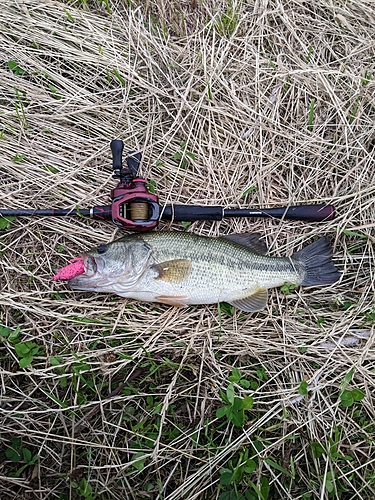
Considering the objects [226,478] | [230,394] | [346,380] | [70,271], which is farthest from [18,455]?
[346,380]

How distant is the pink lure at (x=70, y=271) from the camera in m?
3.04

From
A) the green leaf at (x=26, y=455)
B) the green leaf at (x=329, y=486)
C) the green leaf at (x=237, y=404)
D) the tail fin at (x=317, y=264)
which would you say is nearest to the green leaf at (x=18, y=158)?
the green leaf at (x=26, y=455)

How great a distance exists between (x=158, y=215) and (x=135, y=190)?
28 centimetres

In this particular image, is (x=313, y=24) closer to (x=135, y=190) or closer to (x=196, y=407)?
(x=135, y=190)

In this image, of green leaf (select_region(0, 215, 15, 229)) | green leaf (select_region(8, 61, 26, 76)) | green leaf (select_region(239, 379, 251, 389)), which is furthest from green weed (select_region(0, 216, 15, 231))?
green leaf (select_region(239, 379, 251, 389))

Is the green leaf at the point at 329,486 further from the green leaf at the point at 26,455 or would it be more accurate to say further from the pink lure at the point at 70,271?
the pink lure at the point at 70,271

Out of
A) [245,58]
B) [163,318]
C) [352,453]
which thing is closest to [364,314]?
[352,453]

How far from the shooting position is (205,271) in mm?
3156

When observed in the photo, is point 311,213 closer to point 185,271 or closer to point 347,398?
point 185,271

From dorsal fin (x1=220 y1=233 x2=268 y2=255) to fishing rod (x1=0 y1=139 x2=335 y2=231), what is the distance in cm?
18

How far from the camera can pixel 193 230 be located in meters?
3.48

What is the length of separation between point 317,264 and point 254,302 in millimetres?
654

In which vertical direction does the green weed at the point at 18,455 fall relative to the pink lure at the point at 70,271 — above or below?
below

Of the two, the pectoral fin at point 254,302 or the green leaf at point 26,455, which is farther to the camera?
the pectoral fin at point 254,302
